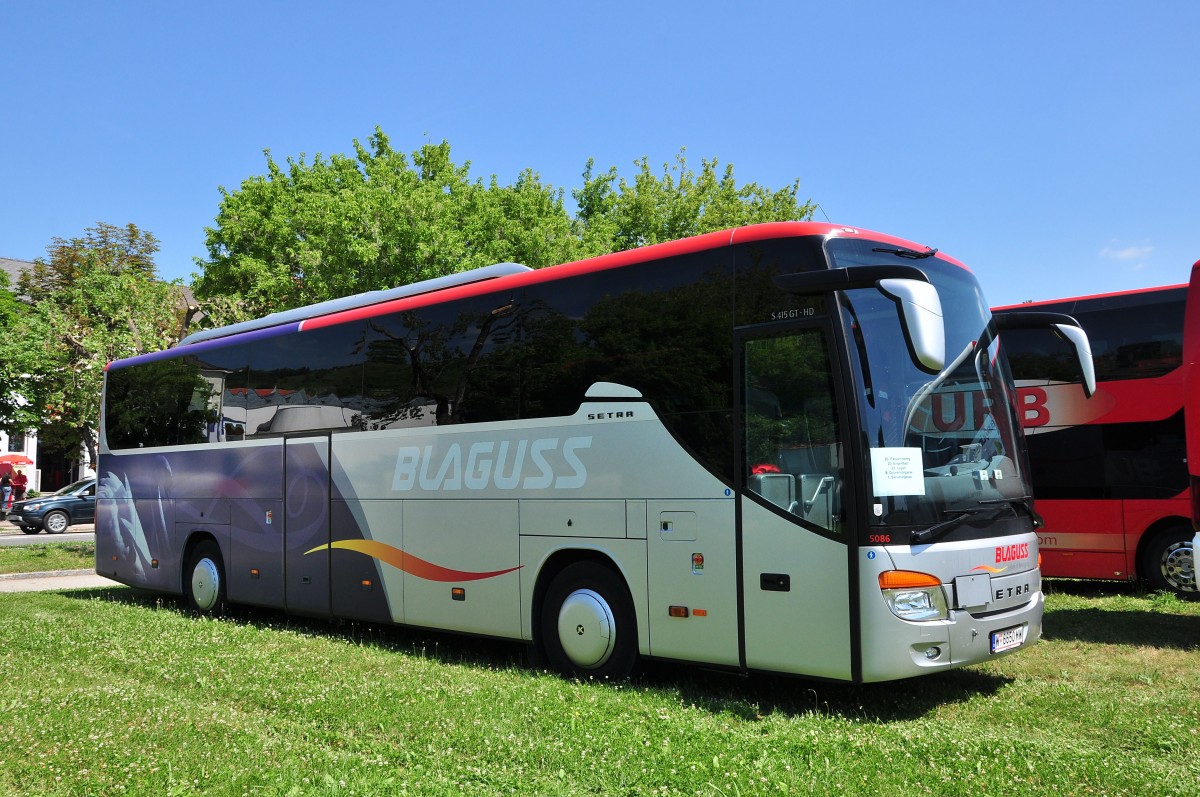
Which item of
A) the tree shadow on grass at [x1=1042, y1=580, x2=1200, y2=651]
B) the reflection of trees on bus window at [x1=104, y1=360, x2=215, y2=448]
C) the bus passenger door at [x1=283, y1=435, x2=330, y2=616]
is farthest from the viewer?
the reflection of trees on bus window at [x1=104, y1=360, x2=215, y2=448]

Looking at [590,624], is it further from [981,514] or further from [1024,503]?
[1024,503]

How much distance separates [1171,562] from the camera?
1304 centimetres

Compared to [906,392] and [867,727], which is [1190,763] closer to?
[867,727]

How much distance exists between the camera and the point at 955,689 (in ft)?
26.4

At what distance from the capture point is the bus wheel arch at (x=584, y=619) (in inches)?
331

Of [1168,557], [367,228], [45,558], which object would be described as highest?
[367,228]

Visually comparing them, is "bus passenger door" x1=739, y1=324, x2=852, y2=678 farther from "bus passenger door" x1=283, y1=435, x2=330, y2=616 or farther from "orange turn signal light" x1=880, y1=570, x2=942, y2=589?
"bus passenger door" x1=283, y1=435, x2=330, y2=616

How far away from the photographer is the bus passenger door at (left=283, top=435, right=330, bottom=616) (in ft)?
38.0

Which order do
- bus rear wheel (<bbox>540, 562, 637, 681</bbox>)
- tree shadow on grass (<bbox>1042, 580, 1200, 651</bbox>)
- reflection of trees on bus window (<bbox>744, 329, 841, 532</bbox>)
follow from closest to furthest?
1. reflection of trees on bus window (<bbox>744, 329, 841, 532</bbox>)
2. bus rear wheel (<bbox>540, 562, 637, 681</bbox>)
3. tree shadow on grass (<bbox>1042, 580, 1200, 651</bbox>)

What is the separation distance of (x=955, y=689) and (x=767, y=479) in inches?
96.4

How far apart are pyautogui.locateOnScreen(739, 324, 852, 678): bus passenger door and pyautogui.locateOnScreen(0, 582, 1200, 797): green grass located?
21.3 inches

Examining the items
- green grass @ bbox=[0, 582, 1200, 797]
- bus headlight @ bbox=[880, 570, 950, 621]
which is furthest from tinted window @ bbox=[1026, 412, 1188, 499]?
bus headlight @ bbox=[880, 570, 950, 621]

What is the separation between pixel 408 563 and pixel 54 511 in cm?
2744

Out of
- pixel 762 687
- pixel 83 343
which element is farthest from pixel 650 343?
pixel 83 343
